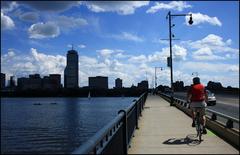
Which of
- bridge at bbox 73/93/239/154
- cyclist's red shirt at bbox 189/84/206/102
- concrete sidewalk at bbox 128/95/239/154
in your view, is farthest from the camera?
cyclist's red shirt at bbox 189/84/206/102

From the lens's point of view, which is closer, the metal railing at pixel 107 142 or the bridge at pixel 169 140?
the metal railing at pixel 107 142

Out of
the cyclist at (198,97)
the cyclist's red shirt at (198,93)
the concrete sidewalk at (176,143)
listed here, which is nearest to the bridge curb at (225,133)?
the concrete sidewalk at (176,143)

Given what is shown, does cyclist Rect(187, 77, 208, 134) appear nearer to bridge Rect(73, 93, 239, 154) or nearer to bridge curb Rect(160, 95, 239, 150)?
bridge curb Rect(160, 95, 239, 150)

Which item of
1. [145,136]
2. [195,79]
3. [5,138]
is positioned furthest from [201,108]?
[5,138]

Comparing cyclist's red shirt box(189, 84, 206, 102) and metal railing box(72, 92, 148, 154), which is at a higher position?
cyclist's red shirt box(189, 84, 206, 102)

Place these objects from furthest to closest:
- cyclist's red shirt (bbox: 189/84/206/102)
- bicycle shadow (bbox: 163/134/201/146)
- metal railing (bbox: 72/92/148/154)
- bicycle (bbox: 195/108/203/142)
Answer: cyclist's red shirt (bbox: 189/84/206/102) < bicycle (bbox: 195/108/203/142) < bicycle shadow (bbox: 163/134/201/146) < metal railing (bbox: 72/92/148/154)

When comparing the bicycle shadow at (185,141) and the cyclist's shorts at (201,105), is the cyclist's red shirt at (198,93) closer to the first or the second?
the cyclist's shorts at (201,105)

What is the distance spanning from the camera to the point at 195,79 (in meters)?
14.3

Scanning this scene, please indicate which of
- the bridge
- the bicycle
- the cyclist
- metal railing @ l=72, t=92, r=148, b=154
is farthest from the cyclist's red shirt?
metal railing @ l=72, t=92, r=148, b=154

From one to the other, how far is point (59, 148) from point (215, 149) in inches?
1218

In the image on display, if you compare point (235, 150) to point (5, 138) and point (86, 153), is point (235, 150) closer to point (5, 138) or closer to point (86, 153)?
point (86, 153)

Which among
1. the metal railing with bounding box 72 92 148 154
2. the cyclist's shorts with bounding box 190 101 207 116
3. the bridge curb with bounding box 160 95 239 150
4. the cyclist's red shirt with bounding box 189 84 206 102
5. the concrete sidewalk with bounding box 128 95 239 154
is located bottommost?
the concrete sidewalk with bounding box 128 95 239 154

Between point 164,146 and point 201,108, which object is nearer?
point 164,146

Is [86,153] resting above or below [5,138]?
above
